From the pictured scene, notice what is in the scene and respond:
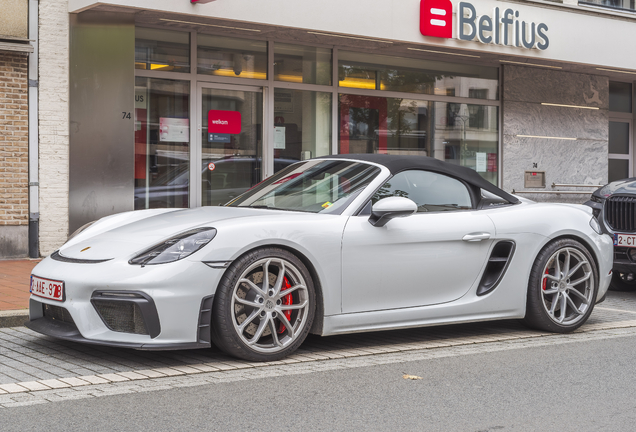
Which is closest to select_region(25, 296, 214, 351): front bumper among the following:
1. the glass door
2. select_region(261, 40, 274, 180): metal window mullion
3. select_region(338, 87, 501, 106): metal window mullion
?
the glass door

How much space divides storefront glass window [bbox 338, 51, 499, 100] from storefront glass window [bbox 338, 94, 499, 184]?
0.23 metres

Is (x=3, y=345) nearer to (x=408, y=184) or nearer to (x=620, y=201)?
(x=408, y=184)

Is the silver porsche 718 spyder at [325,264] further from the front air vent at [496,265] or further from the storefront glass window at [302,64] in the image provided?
the storefront glass window at [302,64]

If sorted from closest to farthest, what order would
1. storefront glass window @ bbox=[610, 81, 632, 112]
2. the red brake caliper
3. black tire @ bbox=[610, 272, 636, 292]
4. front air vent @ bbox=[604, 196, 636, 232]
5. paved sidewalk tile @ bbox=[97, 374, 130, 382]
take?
paved sidewalk tile @ bbox=[97, 374, 130, 382] → the red brake caliper → front air vent @ bbox=[604, 196, 636, 232] → black tire @ bbox=[610, 272, 636, 292] → storefront glass window @ bbox=[610, 81, 632, 112]

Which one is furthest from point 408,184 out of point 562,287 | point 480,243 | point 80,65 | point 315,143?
point 315,143

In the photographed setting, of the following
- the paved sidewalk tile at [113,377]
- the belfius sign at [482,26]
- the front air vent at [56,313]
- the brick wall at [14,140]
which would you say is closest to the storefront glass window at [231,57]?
the belfius sign at [482,26]

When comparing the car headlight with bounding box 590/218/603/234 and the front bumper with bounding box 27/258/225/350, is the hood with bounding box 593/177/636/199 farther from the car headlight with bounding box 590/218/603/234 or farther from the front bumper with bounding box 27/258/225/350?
the front bumper with bounding box 27/258/225/350

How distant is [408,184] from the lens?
→ 18.9ft

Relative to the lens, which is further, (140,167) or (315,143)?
(315,143)

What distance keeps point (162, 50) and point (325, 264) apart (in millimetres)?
7392

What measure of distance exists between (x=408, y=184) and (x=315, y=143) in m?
7.57

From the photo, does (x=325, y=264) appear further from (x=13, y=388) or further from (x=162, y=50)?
(x=162, y=50)

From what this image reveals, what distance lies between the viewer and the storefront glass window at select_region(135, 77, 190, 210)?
37.5 feet

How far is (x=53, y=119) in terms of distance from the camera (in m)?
10.4
